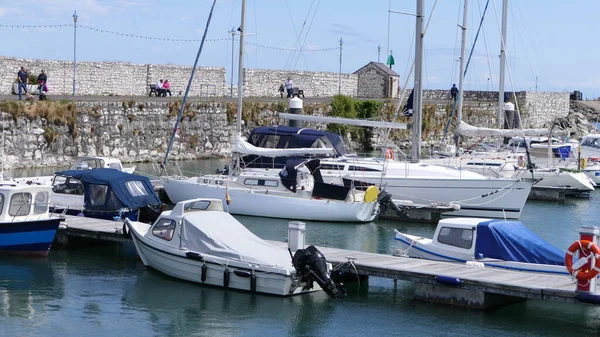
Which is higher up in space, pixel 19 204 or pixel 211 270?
pixel 19 204

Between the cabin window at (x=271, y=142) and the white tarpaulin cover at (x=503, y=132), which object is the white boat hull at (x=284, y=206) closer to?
the cabin window at (x=271, y=142)

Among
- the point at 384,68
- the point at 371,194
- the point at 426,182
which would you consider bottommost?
the point at 371,194

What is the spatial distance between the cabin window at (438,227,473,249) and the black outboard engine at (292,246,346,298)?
3.01 meters

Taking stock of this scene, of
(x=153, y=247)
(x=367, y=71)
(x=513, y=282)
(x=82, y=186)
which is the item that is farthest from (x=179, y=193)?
(x=367, y=71)

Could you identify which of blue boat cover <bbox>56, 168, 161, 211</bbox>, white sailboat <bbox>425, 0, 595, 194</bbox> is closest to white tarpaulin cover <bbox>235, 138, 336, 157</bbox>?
blue boat cover <bbox>56, 168, 161, 211</bbox>

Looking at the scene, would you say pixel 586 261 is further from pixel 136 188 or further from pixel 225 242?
pixel 136 188

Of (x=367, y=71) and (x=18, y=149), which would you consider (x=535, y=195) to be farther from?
(x=367, y=71)

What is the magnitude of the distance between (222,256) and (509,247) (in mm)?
5566

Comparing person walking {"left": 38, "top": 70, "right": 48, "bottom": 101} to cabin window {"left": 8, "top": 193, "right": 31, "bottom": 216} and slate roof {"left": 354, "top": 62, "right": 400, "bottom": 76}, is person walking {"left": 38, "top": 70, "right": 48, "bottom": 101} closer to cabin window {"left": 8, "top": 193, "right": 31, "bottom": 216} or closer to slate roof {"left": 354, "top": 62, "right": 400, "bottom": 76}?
cabin window {"left": 8, "top": 193, "right": 31, "bottom": 216}

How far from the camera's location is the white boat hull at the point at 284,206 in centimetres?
2834

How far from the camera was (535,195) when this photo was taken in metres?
36.7

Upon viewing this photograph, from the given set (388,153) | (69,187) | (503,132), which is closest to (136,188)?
(69,187)

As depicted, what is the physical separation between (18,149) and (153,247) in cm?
1935

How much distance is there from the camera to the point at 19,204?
21875 millimetres
